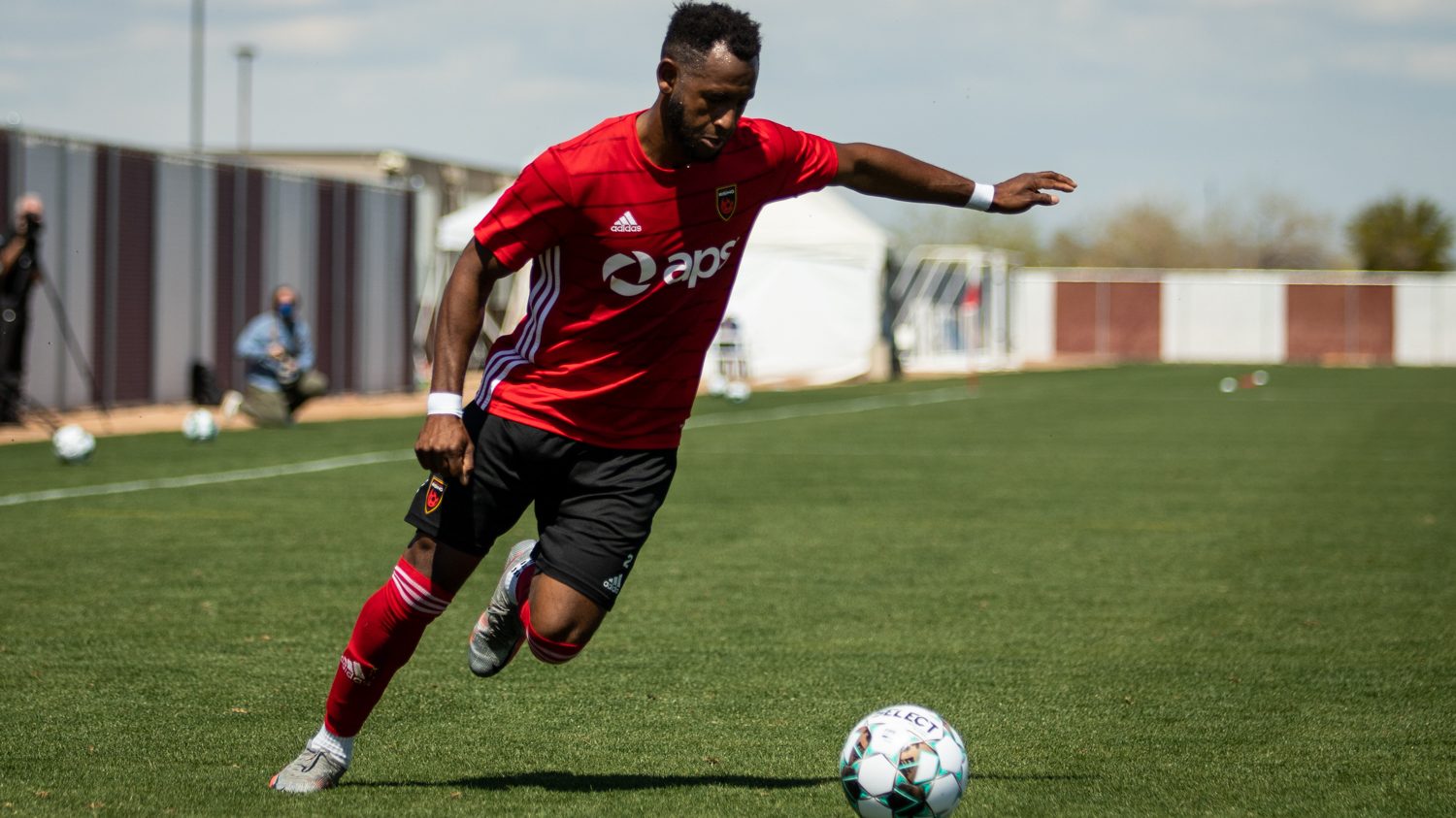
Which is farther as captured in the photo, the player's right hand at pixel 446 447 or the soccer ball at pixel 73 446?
the soccer ball at pixel 73 446

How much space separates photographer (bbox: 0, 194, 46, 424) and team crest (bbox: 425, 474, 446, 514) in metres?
13.3

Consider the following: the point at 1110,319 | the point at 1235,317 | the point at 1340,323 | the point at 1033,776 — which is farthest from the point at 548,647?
the point at 1340,323

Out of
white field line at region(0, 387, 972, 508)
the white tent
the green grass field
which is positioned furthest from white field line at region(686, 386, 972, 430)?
the green grass field

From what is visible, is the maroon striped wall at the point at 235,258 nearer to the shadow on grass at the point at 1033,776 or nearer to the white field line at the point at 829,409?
the white field line at the point at 829,409

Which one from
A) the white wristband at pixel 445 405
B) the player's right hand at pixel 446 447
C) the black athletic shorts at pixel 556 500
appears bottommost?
the black athletic shorts at pixel 556 500

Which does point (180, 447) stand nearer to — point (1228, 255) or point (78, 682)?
point (78, 682)

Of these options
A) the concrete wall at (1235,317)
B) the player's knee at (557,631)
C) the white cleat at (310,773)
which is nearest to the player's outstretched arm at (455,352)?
the player's knee at (557,631)

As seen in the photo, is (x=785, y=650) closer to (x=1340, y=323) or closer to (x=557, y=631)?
(x=557, y=631)

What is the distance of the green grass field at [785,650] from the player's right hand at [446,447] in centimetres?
93

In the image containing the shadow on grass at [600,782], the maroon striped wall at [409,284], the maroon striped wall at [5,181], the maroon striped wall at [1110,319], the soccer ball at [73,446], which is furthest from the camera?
the maroon striped wall at [1110,319]

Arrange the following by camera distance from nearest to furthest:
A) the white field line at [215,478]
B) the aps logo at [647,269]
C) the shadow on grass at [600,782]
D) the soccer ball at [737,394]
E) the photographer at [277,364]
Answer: the aps logo at [647,269]
the shadow on grass at [600,782]
the white field line at [215,478]
the photographer at [277,364]
the soccer ball at [737,394]

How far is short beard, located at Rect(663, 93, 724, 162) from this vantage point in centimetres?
429

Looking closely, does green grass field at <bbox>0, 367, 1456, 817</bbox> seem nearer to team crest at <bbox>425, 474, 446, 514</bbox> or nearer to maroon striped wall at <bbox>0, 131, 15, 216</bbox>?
team crest at <bbox>425, 474, 446, 514</bbox>

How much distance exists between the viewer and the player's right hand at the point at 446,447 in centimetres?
433
